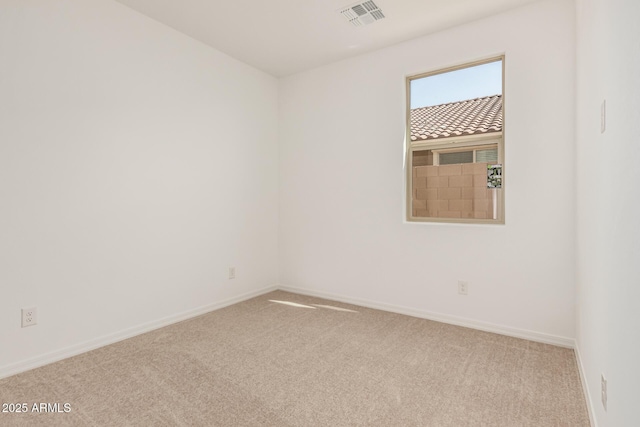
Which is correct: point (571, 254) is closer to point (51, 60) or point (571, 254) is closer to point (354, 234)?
point (354, 234)

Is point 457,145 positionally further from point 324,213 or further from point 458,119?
point 324,213

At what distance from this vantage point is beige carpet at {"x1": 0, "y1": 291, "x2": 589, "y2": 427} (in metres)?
1.75

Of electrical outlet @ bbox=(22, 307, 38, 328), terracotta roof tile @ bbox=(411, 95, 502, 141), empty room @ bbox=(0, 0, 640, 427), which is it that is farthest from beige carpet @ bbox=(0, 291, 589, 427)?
terracotta roof tile @ bbox=(411, 95, 502, 141)

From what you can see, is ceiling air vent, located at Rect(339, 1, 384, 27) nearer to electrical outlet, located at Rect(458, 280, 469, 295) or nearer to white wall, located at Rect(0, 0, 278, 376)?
white wall, located at Rect(0, 0, 278, 376)

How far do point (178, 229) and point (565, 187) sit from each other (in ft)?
11.2

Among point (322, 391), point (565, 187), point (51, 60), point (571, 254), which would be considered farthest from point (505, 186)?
point (51, 60)

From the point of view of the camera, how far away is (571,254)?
8.49 ft

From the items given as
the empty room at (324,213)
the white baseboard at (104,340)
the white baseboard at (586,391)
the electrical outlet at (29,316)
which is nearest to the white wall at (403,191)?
the empty room at (324,213)

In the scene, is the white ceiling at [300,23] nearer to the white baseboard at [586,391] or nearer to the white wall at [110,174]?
the white wall at [110,174]

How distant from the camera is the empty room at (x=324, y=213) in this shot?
178 cm

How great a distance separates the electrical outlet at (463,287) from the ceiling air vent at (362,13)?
2528 mm

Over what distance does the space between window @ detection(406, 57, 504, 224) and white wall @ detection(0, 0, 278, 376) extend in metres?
1.98

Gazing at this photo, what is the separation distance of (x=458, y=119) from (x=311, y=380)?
9.12ft

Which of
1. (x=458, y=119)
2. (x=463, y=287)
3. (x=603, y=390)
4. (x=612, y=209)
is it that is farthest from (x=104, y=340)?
(x=458, y=119)
